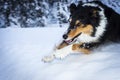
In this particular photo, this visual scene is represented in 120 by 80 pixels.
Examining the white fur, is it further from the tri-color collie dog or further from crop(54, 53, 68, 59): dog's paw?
crop(54, 53, 68, 59): dog's paw

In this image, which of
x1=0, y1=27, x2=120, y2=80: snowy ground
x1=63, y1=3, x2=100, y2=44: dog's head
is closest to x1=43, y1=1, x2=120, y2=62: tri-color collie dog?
x1=63, y1=3, x2=100, y2=44: dog's head

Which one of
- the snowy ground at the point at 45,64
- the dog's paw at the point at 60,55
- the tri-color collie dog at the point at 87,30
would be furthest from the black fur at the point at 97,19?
the dog's paw at the point at 60,55

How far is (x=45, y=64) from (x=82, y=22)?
23.3 inches

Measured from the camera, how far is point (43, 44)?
4.19 metres

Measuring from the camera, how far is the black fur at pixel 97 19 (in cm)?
372

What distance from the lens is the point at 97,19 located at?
12.4ft

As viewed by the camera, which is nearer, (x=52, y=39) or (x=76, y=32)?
(x=76, y=32)

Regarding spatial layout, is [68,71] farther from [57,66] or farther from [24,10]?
[24,10]

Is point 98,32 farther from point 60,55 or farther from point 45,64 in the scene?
point 45,64

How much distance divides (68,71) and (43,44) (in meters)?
1.20

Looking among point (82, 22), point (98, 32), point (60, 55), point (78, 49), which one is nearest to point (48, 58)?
point (60, 55)

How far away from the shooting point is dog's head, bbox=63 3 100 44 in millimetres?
3635

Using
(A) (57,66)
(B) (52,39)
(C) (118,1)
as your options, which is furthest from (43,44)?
(C) (118,1)

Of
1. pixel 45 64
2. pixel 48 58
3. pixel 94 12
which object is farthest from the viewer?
pixel 94 12
